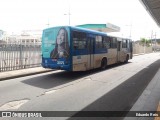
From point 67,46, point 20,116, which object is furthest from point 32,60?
point 20,116

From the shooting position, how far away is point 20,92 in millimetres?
7973

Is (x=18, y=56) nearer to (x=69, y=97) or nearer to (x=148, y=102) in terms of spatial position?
(x=69, y=97)

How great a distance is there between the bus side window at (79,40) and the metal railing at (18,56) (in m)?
4.39

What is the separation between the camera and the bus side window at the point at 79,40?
11.5 meters

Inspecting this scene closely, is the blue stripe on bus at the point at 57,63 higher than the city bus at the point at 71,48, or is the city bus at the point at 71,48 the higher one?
the city bus at the point at 71,48

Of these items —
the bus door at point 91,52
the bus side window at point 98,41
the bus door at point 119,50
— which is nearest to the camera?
the bus door at point 91,52

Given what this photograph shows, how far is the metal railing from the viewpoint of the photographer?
12.9 m

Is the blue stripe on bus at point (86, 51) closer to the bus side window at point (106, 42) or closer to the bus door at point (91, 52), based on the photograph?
the bus door at point (91, 52)

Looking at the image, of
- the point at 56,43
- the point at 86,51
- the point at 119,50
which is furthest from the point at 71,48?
the point at 119,50

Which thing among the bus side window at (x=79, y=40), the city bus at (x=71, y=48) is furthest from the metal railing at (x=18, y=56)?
the bus side window at (x=79, y=40)

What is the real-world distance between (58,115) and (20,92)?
9.87 feet

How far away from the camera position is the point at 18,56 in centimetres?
1408

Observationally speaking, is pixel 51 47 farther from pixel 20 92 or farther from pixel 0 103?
A: pixel 0 103

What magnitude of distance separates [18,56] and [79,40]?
4.72m
